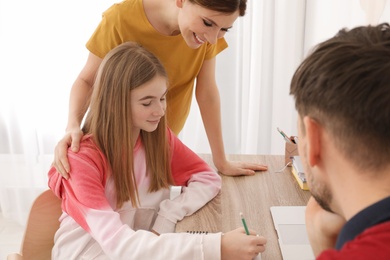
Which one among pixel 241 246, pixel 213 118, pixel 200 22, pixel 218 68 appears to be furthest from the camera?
pixel 218 68

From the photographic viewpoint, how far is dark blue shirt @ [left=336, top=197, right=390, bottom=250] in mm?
629

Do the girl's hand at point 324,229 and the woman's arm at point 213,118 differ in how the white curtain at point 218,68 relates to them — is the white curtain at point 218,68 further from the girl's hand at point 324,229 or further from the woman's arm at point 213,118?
the girl's hand at point 324,229

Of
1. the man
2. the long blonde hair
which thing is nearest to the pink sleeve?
the long blonde hair

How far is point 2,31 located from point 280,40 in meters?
1.42

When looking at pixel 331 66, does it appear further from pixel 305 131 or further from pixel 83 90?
pixel 83 90

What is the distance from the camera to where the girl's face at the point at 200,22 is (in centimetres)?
129

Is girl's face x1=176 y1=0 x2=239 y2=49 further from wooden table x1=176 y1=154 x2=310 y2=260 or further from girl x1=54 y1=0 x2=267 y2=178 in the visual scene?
wooden table x1=176 y1=154 x2=310 y2=260

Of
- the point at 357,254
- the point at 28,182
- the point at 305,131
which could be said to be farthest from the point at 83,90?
the point at 28,182

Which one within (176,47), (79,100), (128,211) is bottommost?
(128,211)

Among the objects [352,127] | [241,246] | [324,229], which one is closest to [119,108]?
[241,246]

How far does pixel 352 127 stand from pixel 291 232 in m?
0.60

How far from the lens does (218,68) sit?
2508mm

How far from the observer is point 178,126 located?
1.77m

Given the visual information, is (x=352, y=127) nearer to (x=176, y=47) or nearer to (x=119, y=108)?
(x=119, y=108)
